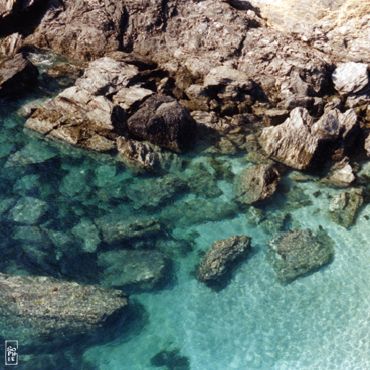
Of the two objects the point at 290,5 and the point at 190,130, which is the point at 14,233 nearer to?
the point at 190,130

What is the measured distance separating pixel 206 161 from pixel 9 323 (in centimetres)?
1308

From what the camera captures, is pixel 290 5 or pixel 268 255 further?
pixel 290 5

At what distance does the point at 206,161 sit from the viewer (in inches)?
A: 1129

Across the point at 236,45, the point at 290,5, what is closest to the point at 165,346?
the point at 236,45

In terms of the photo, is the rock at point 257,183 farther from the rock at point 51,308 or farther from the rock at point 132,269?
the rock at point 51,308

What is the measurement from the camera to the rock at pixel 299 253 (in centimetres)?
2330

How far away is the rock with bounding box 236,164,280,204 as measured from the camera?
26.2 meters

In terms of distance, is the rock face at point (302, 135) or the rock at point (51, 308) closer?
the rock at point (51, 308)

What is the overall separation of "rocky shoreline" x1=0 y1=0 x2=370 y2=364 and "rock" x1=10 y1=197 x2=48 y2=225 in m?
0.06

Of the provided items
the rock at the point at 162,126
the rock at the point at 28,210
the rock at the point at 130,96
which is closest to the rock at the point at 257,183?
the rock at the point at 162,126

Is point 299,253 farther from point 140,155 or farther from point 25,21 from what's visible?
point 25,21

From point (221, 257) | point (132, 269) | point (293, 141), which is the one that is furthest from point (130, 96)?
point (221, 257)

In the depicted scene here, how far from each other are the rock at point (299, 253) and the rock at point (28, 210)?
34.9 ft

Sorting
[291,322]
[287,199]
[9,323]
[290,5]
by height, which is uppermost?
[290,5]
